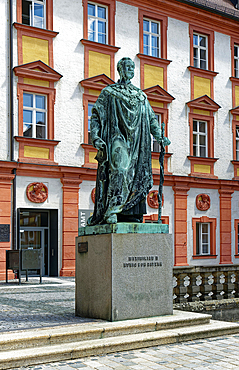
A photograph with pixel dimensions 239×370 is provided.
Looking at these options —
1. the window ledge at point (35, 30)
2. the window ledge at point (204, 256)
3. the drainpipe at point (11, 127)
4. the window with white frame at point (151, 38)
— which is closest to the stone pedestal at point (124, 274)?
the drainpipe at point (11, 127)

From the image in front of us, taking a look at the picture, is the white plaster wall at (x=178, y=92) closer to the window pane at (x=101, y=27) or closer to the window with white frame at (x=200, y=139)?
the window with white frame at (x=200, y=139)

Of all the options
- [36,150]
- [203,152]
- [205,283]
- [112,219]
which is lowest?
[205,283]

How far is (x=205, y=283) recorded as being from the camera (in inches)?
334

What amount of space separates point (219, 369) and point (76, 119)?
13.1m

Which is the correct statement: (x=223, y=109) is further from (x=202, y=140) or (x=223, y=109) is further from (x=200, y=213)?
(x=200, y=213)

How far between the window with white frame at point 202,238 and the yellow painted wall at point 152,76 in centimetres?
584

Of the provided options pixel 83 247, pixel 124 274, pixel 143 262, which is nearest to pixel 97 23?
pixel 83 247

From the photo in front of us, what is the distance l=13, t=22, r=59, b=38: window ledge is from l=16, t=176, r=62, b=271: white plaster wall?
186 inches

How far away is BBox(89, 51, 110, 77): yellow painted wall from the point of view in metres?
17.4

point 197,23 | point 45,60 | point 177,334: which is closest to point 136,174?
point 177,334

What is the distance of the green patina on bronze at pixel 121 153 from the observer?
6250mm

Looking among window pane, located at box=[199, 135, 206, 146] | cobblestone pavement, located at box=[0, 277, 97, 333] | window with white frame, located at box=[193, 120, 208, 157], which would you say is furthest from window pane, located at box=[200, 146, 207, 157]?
cobblestone pavement, located at box=[0, 277, 97, 333]

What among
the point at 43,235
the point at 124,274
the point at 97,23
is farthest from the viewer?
the point at 97,23

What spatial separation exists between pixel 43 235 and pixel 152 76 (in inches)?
288
